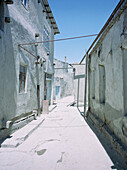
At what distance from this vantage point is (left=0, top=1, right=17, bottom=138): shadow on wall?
3.74 meters

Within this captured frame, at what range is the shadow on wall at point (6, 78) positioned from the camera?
3.74 metres

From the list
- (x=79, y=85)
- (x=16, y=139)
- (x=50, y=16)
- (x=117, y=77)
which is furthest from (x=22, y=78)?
(x=79, y=85)

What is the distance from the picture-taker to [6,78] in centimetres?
396

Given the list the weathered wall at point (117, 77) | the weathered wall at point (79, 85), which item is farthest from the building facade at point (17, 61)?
the weathered wall at point (79, 85)

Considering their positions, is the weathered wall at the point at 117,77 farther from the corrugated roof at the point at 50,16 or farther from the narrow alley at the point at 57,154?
the corrugated roof at the point at 50,16

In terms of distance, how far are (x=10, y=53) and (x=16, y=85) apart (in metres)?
1.11

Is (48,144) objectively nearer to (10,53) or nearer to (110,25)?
(10,53)

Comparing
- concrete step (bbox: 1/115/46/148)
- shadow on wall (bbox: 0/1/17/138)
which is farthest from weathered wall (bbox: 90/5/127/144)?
shadow on wall (bbox: 0/1/17/138)

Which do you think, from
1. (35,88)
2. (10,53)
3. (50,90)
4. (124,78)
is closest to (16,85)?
(10,53)

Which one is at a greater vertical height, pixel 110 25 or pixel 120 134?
pixel 110 25

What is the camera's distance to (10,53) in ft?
13.8

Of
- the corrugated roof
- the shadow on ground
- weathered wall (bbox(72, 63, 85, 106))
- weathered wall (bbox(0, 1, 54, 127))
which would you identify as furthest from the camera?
weathered wall (bbox(72, 63, 85, 106))

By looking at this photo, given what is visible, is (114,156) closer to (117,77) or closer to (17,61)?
(117,77)

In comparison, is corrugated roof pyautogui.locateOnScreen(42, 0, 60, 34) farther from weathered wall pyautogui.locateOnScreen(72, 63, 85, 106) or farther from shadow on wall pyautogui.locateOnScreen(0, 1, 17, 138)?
shadow on wall pyautogui.locateOnScreen(0, 1, 17, 138)
